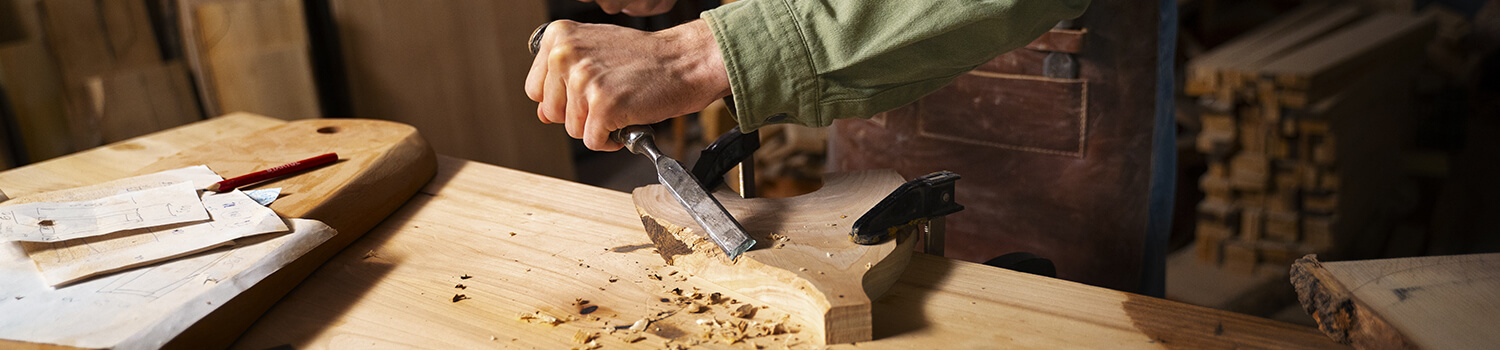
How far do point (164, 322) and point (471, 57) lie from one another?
2237mm

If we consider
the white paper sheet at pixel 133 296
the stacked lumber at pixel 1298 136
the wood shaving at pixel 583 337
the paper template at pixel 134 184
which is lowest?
the stacked lumber at pixel 1298 136

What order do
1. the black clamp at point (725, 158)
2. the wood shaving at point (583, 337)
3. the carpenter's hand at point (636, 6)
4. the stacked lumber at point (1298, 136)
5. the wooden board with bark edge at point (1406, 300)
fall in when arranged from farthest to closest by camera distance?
the stacked lumber at point (1298, 136) < the carpenter's hand at point (636, 6) < the black clamp at point (725, 158) < the wood shaving at point (583, 337) < the wooden board with bark edge at point (1406, 300)

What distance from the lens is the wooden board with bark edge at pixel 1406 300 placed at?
2.49ft

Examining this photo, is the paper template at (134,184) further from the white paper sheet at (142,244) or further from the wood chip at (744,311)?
the wood chip at (744,311)

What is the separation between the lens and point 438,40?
2.85 m

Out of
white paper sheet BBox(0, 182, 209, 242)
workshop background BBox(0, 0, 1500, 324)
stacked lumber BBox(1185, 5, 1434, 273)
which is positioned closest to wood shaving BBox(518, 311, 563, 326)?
white paper sheet BBox(0, 182, 209, 242)

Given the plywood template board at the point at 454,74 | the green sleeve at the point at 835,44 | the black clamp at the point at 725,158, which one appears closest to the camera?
the green sleeve at the point at 835,44

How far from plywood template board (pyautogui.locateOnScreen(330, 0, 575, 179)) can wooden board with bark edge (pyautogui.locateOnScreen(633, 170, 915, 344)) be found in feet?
6.26

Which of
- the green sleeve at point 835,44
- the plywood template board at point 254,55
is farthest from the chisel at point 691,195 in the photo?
the plywood template board at point 254,55

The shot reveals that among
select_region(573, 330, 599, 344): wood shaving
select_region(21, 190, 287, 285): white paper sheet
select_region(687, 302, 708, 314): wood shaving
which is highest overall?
select_region(21, 190, 287, 285): white paper sheet

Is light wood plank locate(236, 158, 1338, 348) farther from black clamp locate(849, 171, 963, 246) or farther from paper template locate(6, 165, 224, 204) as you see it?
paper template locate(6, 165, 224, 204)

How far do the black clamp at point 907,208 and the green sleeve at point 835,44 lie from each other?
13 cm

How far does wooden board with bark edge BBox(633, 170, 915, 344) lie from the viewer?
84cm

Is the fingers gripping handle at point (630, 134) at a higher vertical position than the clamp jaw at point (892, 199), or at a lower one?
higher
